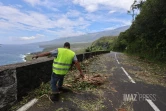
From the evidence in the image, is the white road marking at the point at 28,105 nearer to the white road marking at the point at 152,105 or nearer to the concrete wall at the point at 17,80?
the concrete wall at the point at 17,80

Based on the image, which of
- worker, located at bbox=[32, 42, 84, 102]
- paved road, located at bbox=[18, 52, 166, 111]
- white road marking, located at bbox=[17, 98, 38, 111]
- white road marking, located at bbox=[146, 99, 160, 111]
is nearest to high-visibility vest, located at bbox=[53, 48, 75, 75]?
worker, located at bbox=[32, 42, 84, 102]

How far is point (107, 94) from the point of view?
6.70 meters

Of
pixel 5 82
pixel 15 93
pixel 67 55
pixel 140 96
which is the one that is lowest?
pixel 140 96

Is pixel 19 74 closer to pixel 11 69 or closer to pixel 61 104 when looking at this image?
pixel 11 69

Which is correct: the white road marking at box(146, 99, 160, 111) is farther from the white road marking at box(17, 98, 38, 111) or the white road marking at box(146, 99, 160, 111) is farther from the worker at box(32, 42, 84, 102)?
the white road marking at box(17, 98, 38, 111)

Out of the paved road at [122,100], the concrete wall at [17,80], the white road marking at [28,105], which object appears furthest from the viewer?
the paved road at [122,100]

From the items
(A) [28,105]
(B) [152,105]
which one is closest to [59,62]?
(A) [28,105]

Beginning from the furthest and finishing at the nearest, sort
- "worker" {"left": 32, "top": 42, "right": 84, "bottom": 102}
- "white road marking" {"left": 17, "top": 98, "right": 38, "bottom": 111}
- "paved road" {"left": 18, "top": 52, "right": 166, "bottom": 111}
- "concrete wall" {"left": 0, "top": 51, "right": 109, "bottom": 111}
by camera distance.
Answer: "worker" {"left": 32, "top": 42, "right": 84, "bottom": 102} < "paved road" {"left": 18, "top": 52, "right": 166, "bottom": 111} < "white road marking" {"left": 17, "top": 98, "right": 38, "bottom": 111} < "concrete wall" {"left": 0, "top": 51, "right": 109, "bottom": 111}

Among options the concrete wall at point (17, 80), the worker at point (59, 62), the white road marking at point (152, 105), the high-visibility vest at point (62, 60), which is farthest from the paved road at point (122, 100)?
the high-visibility vest at point (62, 60)

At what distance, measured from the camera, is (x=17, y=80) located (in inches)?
212

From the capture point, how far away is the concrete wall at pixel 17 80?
15.6 feet

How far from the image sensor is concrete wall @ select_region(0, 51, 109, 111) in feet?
15.6

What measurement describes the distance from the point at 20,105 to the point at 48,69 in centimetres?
289

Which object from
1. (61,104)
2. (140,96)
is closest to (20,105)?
(61,104)
